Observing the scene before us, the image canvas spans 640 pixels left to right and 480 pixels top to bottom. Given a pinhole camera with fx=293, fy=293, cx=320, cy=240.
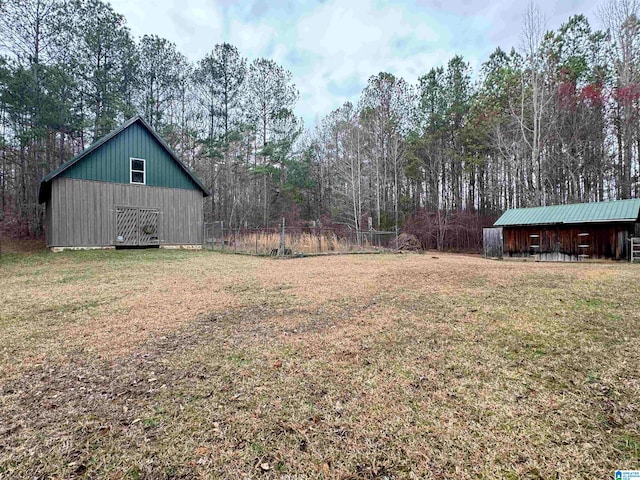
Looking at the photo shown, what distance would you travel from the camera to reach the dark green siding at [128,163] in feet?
45.0

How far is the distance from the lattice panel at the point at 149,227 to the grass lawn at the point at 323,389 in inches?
445

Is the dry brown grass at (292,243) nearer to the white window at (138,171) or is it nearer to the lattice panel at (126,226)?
the lattice panel at (126,226)

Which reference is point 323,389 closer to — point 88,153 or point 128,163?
point 88,153

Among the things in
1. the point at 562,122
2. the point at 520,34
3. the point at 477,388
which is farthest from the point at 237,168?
the point at 477,388

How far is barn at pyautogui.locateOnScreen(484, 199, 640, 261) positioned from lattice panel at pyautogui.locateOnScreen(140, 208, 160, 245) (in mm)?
18468

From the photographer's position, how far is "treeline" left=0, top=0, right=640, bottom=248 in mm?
17469

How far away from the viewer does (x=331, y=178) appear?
94.3 feet

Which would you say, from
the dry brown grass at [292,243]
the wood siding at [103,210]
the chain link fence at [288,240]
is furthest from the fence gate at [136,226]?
the dry brown grass at [292,243]

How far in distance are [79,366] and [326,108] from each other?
1041 inches

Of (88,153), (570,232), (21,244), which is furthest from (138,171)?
(570,232)

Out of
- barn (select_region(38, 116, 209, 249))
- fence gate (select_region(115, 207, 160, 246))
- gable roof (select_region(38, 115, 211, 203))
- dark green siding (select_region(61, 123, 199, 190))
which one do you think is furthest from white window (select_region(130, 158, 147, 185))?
fence gate (select_region(115, 207, 160, 246))

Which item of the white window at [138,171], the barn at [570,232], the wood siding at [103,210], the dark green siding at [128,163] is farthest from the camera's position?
the white window at [138,171]

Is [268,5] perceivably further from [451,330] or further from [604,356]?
[604,356]

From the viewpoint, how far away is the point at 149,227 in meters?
15.2
